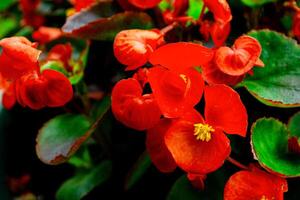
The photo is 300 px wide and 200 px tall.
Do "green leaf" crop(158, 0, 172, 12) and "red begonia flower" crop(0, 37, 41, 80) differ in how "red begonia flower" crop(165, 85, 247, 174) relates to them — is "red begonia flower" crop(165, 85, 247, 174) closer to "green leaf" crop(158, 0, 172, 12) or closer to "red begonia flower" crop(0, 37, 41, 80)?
"red begonia flower" crop(0, 37, 41, 80)

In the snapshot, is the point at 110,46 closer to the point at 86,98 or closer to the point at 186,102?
the point at 86,98

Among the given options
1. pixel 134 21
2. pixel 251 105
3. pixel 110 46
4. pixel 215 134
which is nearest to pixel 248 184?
pixel 215 134

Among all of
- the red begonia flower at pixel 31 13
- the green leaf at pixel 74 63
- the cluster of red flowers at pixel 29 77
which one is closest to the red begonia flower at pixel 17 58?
the cluster of red flowers at pixel 29 77

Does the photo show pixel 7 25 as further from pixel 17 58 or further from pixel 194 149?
pixel 194 149

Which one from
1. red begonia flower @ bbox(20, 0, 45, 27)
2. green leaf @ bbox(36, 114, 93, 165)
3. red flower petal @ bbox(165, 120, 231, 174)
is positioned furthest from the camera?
red begonia flower @ bbox(20, 0, 45, 27)

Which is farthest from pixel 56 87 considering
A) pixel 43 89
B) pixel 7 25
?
pixel 7 25

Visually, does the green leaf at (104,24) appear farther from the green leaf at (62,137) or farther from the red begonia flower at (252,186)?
the red begonia flower at (252,186)

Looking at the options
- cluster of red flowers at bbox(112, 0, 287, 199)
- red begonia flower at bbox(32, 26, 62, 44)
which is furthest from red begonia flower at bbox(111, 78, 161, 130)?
red begonia flower at bbox(32, 26, 62, 44)
